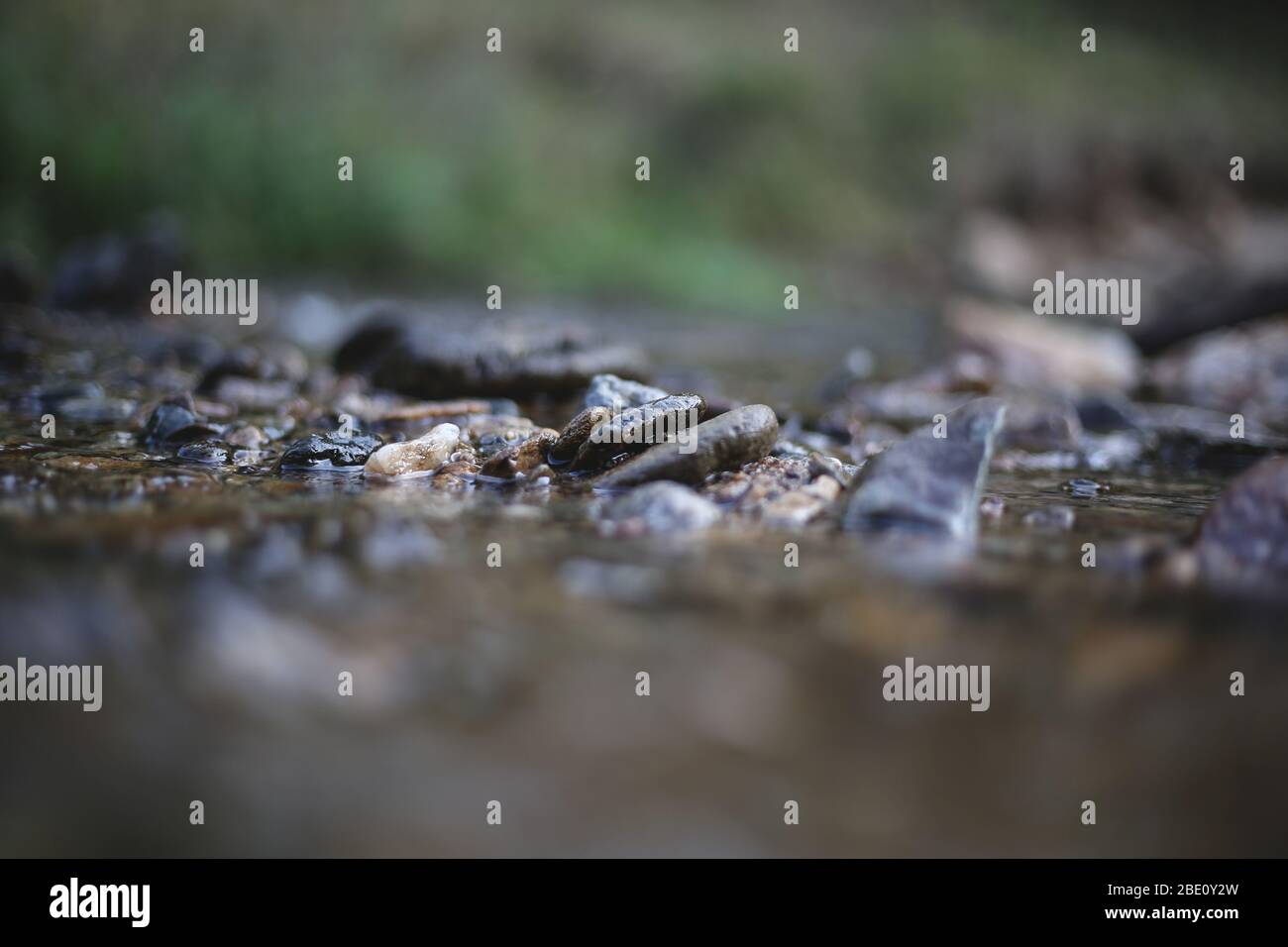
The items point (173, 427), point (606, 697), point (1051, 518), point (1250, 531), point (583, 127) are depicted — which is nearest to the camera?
point (606, 697)

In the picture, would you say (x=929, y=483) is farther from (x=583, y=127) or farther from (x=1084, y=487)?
(x=583, y=127)

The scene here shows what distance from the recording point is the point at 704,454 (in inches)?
110

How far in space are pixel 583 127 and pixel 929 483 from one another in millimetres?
18184

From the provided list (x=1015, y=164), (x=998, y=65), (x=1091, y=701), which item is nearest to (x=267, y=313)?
(x=1091, y=701)

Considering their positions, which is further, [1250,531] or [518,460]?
[518,460]

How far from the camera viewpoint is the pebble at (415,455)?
3.12 m

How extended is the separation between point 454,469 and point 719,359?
5.10 m

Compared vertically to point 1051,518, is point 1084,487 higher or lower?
higher

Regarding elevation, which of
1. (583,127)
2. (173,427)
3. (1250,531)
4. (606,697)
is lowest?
(606,697)

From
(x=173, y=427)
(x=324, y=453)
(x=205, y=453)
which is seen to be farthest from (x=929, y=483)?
(x=173, y=427)

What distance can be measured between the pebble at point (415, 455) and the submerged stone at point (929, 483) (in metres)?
1.44

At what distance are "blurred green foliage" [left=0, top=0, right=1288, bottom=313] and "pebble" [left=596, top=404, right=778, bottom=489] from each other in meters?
10.8

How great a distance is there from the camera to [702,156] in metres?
20.4

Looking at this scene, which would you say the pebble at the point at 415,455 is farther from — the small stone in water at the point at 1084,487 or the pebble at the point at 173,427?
the small stone in water at the point at 1084,487
